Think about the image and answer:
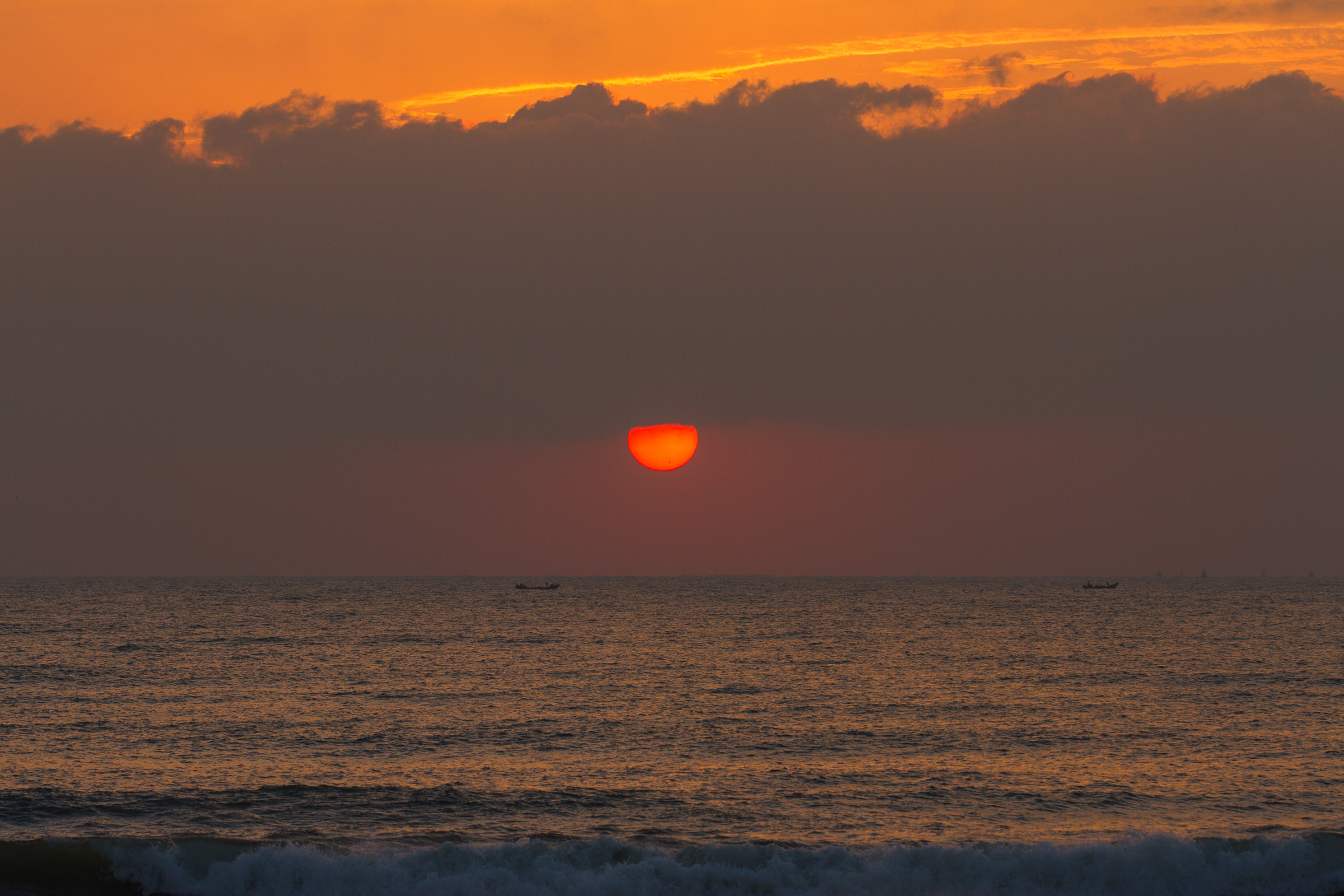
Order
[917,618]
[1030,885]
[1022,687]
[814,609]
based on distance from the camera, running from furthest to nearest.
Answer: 1. [814,609]
2. [917,618]
3. [1022,687]
4. [1030,885]

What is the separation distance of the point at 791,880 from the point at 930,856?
133 inches

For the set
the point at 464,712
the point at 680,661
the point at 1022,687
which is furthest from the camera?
the point at 680,661

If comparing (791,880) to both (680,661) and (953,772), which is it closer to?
(953,772)

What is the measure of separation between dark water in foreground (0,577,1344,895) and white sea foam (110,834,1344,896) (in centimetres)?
6

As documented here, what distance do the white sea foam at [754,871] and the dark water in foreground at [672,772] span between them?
0.06m

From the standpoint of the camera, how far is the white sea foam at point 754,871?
24.1 m

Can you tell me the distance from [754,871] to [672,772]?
9347 mm

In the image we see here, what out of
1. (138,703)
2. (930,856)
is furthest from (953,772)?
(138,703)

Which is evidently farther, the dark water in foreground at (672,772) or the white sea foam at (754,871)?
the dark water in foreground at (672,772)

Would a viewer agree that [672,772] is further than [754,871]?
Yes

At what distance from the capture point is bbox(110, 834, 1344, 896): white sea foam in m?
24.1

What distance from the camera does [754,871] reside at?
2455 cm

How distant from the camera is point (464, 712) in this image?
150 ft

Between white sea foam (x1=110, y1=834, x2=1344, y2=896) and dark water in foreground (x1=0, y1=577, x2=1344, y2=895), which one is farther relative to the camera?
dark water in foreground (x1=0, y1=577, x2=1344, y2=895)
